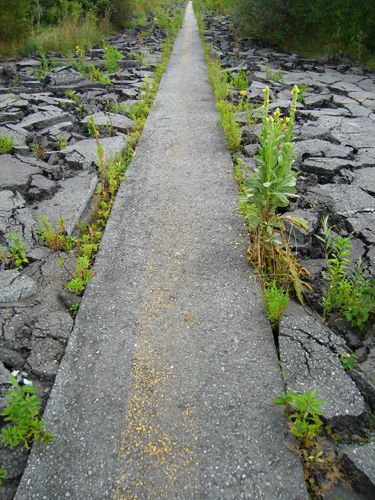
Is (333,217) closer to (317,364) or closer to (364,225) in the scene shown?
(364,225)

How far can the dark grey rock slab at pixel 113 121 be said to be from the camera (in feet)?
18.0

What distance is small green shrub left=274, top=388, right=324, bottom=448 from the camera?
1796 mm

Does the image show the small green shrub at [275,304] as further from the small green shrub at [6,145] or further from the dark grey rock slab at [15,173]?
the small green shrub at [6,145]

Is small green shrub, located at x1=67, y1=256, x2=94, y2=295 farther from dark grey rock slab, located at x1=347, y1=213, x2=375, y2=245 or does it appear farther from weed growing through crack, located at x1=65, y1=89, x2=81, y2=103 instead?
weed growing through crack, located at x1=65, y1=89, x2=81, y2=103

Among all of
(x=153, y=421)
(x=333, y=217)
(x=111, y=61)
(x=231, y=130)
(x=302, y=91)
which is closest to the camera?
(x=153, y=421)

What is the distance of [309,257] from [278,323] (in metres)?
0.81

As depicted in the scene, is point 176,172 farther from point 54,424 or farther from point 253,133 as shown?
point 54,424

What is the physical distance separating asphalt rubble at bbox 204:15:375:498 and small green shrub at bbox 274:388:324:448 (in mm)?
102

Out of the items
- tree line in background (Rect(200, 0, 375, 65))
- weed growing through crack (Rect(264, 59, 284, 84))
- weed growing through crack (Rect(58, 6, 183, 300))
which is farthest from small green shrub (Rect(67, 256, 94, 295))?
tree line in background (Rect(200, 0, 375, 65))

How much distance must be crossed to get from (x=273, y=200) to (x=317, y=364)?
1.16 meters

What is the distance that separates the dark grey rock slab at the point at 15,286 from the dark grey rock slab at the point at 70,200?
2.12 ft

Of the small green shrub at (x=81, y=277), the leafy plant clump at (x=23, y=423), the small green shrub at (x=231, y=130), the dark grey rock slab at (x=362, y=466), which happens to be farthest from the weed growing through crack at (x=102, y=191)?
the dark grey rock slab at (x=362, y=466)

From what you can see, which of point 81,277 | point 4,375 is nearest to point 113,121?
point 81,277

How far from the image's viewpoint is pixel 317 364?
220 centimetres
